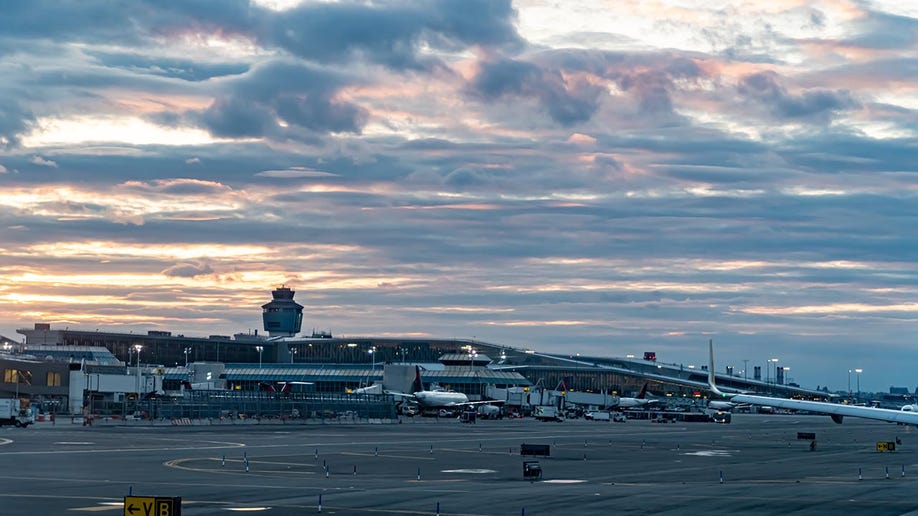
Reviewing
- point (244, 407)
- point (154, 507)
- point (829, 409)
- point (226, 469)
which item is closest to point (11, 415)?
point (244, 407)

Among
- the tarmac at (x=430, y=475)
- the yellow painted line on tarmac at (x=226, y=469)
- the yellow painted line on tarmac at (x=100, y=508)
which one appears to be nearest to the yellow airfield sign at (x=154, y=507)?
the tarmac at (x=430, y=475)

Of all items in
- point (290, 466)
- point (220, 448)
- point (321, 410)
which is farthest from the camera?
point (321, 410)

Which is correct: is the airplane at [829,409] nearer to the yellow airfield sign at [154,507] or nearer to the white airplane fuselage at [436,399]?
the yellow airfield sign at [154,507]

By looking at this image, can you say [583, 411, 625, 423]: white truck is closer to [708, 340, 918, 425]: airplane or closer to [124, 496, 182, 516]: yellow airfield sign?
[708, 340, 918, 425]: airplane

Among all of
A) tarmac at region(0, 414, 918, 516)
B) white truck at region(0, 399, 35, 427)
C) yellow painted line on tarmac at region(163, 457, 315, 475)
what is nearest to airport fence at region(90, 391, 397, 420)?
white truck at region(0, 399, 35, 427)

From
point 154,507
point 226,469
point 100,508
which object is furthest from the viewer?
point 226,469

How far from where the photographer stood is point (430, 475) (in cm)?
6469

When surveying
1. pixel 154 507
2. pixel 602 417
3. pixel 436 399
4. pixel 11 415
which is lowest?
pixel 602 417

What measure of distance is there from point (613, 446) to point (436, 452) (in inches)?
841

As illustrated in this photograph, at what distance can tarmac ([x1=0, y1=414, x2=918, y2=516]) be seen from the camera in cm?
4716

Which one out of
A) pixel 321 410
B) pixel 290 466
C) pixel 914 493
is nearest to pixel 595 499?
pixel 914 493

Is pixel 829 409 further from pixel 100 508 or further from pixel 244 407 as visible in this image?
pixel 244 407

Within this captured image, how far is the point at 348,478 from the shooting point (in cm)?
6156

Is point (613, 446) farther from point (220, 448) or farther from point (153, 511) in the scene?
point (153, 511)
